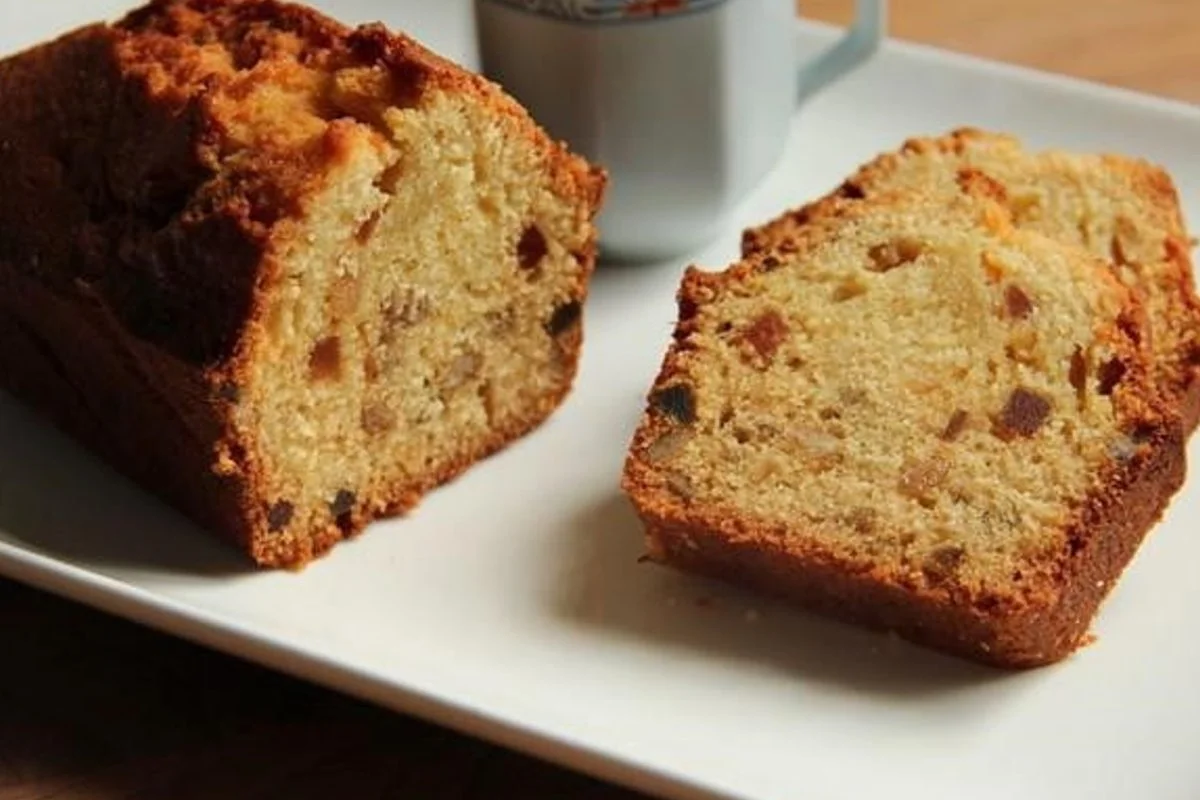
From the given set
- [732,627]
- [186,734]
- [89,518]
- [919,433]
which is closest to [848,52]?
[919,433]

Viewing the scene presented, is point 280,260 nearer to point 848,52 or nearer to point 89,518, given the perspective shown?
point 89,518

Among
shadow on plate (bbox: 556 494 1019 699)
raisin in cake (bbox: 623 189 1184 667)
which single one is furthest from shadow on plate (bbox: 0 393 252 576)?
raisin in cake (bbox: 623 189 1184 667)

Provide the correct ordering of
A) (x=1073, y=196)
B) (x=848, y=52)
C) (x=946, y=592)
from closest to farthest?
(x=946, y=592) → (x=1073, y=196) → (x=848, y=52)

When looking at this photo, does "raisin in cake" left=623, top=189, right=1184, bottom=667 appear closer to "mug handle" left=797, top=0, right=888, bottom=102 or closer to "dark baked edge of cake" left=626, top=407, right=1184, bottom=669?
"dark baked edge of cake" left=626, top=407, right=1184, bottom=669

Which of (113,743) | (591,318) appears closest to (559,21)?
(591,318)

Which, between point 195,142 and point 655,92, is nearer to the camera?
point 195,142

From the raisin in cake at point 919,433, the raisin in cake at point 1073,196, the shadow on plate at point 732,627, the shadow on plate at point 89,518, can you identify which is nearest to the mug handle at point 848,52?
the raisin in cake at point 1073,196
